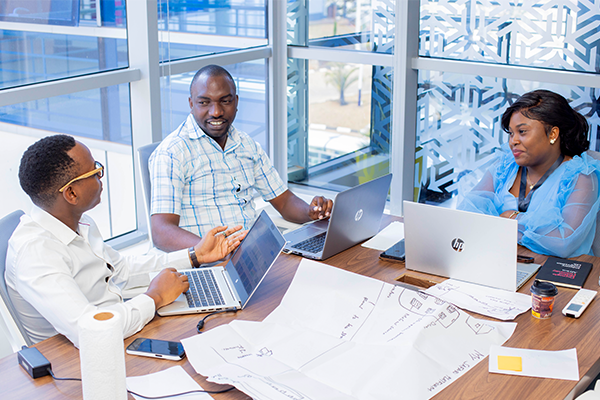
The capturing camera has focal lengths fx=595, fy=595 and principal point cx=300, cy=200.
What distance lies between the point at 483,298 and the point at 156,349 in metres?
0.95

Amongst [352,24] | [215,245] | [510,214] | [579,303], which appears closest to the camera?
[579,303]

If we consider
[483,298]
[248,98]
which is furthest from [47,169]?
[248,98]

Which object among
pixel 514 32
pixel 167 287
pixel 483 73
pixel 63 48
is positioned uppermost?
pixel 514 32

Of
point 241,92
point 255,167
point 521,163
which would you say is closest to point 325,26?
point 241,92

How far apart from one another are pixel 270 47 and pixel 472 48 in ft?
4.49

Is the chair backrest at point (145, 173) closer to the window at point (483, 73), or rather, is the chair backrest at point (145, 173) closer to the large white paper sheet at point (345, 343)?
the large white paper sheet at point (345, 343)

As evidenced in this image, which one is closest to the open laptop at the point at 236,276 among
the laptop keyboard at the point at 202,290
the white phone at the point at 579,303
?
the laptop keyboard at the point at 202,290

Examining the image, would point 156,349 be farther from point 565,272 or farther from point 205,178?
point 565,272

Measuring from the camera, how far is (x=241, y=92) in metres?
4.00

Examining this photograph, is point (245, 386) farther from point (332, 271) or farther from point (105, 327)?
point (332, 271)

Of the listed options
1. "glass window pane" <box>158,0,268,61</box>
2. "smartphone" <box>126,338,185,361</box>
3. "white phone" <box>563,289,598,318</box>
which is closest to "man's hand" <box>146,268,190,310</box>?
"smartphone" <box>126,338,185,361</box>

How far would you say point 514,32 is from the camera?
10.8 feet

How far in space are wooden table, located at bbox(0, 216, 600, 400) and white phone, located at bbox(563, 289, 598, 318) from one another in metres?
0.02

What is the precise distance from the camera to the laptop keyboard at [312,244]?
215 cm
